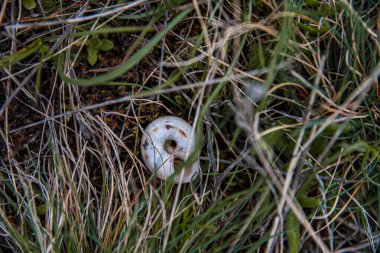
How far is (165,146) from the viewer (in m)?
1.55

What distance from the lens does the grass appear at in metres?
1.49

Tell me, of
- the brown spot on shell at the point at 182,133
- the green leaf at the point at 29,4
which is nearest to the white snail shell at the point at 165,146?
the brown spot on shell at the point at 182,133

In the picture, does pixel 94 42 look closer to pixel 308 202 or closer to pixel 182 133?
pixel 182 133

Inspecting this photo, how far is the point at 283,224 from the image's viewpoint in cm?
154

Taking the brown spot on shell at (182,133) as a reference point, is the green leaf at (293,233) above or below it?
below

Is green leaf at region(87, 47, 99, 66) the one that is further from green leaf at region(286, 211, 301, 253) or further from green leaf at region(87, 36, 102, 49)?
green leaf at region(286, 211, 301, 253)

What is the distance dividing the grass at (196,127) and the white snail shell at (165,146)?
0.04 meters

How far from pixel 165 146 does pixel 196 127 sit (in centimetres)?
13

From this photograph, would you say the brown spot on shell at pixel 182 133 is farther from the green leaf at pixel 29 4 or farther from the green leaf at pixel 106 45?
the green leaf at pixel 29 4

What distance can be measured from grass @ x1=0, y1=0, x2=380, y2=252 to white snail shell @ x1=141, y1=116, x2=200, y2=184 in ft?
0.15

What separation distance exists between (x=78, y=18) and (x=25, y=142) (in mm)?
457

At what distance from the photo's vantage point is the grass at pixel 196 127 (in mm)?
1491

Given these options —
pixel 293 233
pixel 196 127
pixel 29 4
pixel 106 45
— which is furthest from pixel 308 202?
pixel 29 4

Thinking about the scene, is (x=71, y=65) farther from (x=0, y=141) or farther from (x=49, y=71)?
(x=0, y=141)
